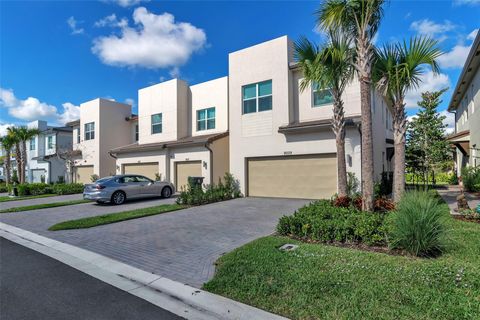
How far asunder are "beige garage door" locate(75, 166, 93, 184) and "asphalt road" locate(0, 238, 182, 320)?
22.5 m

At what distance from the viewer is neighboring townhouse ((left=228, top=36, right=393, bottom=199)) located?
13.4m

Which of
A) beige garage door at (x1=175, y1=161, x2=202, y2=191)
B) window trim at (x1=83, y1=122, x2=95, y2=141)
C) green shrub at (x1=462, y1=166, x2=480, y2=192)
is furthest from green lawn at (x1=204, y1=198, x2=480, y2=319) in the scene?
window trim at (x1=83, y1=122, x2=95, y2=141)

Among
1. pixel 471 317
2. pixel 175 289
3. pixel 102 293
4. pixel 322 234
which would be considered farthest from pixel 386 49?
pixel 102 293

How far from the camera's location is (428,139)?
28078mm

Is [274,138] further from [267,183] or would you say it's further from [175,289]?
[175,289]

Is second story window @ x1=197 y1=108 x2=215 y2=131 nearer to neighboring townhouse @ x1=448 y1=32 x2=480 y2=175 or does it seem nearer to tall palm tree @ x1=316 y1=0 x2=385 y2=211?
tall palm tree @ x1=316 y1=0 x2=385 y2=211

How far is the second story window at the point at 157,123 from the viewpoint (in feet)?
70.7

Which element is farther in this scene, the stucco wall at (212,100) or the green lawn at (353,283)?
the stucco wall at (212,100)

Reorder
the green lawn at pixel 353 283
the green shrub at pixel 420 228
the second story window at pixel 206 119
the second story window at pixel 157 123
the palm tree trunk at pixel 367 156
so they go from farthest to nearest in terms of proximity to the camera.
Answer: the second story window at pixel 157 123 → the second story window at pixel 206 119 → the palm tree trunk at pixel 367 156 → the green shrub at pixel 420 228 → the green lawn at pixel 353 283

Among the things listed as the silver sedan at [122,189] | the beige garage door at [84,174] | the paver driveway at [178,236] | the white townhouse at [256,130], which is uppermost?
the white townhouse at [256,130]

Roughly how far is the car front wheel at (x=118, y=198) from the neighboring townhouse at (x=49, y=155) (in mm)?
16044

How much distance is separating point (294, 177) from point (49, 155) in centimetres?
2711

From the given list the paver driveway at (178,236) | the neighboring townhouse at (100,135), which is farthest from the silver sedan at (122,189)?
the neighboring townhouse at (100,135)

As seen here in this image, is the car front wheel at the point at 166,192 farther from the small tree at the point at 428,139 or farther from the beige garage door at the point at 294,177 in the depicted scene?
the small tree at the point at 428,139
